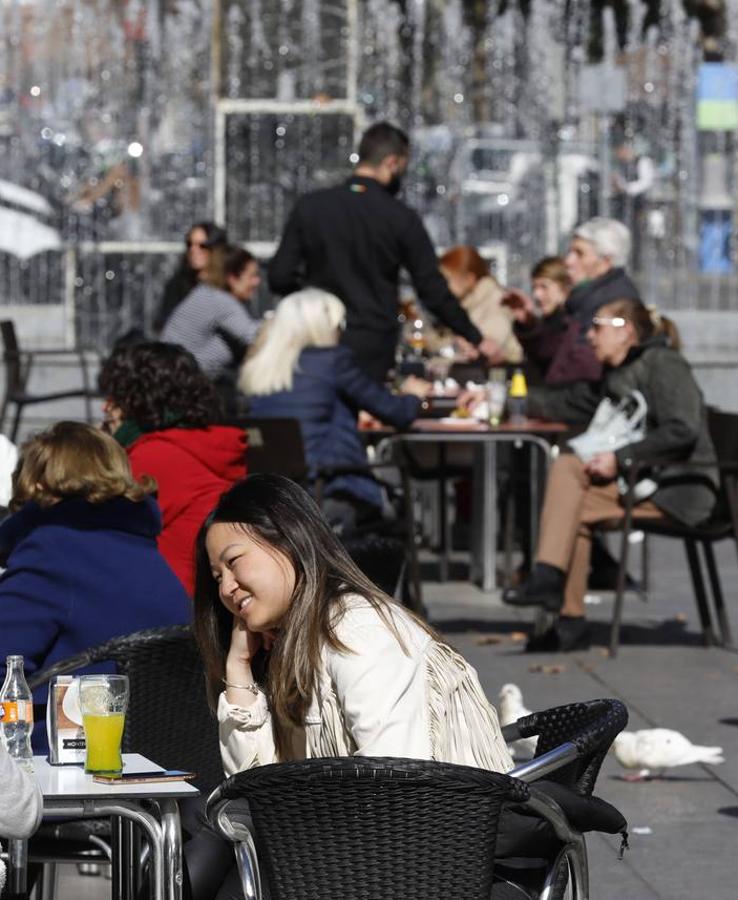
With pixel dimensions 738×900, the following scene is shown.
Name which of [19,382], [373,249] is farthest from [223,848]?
[19,382]

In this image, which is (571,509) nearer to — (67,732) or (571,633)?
(571,633)

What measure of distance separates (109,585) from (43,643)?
208 millimetres

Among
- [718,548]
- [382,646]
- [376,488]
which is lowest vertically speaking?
[718,548]

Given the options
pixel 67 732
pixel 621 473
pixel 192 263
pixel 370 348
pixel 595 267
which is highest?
pixel 595 267

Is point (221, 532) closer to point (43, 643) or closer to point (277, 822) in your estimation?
point (277, 822)

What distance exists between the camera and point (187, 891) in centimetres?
354

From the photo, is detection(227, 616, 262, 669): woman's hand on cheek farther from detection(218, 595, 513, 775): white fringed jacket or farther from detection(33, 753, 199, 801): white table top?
detection(33, 753, 199, 801): white table top

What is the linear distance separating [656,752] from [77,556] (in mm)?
2372

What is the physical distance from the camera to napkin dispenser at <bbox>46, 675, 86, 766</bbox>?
3.65 metres

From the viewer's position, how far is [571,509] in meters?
8.73

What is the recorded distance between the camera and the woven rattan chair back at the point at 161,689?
4.26 metres

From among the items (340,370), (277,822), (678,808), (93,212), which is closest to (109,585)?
(277,822)

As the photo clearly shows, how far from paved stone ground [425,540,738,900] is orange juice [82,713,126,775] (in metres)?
1.87

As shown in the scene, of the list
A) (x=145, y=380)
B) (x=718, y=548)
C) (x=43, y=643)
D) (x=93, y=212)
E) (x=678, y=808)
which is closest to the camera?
(x=43, y=643)
